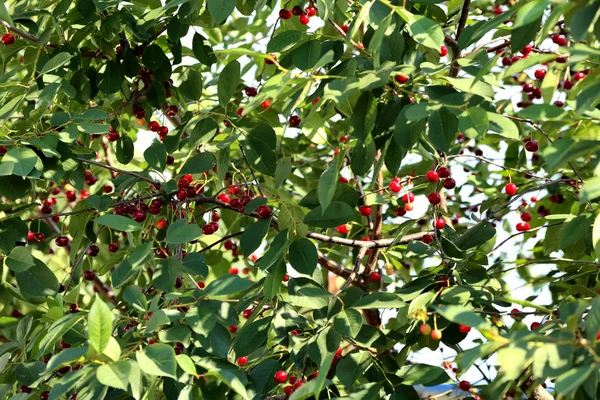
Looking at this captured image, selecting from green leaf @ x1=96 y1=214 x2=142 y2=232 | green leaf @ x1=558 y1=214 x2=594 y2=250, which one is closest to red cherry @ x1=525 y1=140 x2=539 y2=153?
green leaf @ x1=558 y1=214 x2=594 y2=250

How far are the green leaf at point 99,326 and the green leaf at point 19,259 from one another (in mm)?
613

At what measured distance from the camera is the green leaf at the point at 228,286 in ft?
4.81

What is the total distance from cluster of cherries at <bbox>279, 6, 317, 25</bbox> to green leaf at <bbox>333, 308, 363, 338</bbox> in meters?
0.86

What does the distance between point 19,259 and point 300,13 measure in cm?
94

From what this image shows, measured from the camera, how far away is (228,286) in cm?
148

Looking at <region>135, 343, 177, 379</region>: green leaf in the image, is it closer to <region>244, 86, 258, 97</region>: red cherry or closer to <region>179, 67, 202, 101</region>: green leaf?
<region>179, 67, 202, 101</region>: green leaf

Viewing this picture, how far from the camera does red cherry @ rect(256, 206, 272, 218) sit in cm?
178

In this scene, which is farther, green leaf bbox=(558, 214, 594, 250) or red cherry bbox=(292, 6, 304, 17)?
red cherry bbox=(292, 6, 304, 17)

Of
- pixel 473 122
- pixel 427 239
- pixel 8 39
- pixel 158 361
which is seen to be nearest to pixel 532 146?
pixel 427 239

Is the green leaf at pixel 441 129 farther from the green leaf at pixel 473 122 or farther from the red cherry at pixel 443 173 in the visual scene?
the red cherry at pixel 443 173

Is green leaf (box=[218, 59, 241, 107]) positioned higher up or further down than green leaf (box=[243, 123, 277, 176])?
higher up

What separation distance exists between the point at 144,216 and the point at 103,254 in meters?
0.89

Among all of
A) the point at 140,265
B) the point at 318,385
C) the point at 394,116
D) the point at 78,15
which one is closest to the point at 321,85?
the point at 394,116

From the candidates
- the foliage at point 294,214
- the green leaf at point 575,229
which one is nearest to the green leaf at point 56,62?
the foliage at point 294,214
